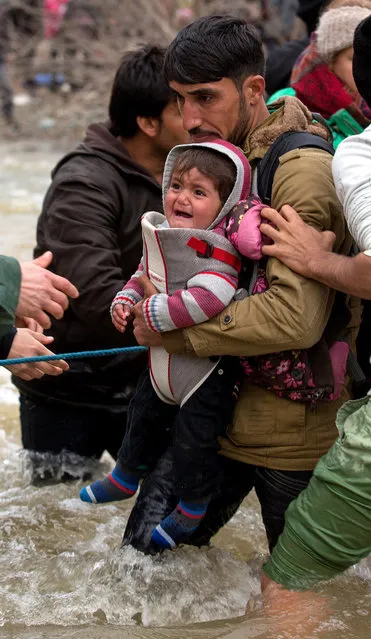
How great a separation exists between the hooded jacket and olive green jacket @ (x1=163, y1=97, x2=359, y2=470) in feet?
3.45

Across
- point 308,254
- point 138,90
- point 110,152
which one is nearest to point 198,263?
point 308,254

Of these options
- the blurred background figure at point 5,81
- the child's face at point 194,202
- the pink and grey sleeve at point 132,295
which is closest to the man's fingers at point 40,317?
the pink and grey sleeve at point 132,295

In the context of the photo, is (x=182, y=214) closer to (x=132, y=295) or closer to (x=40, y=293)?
(x=132, y=295)

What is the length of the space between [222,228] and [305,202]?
26 centimetres

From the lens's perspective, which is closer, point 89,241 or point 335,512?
point 335,512

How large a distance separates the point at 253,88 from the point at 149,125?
1.20 metres

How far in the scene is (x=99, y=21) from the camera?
54.6 feet

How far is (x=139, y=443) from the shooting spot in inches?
137

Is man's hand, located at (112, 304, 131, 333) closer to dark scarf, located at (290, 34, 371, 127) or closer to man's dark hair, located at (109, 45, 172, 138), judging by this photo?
man's dark hair, located at (109, 45, 172, 138)

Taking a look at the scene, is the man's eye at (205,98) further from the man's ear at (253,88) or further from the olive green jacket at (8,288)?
the olive green jacket at (8,288)

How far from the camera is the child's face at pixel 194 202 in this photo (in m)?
3.05

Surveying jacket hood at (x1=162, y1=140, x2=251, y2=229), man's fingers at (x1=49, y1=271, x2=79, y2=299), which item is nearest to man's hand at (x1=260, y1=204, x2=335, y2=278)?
jacket hood at (x1=162, y1=140, x2=251, y2=229)

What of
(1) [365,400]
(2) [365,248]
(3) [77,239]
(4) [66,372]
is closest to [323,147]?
(2) [365,248]

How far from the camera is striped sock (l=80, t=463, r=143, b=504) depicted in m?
3.55
